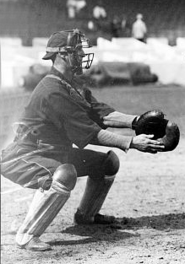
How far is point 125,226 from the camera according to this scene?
4.20 m

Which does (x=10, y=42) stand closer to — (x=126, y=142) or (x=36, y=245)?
(x=126, y=142)

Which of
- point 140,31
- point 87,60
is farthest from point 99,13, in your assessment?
point 87,60

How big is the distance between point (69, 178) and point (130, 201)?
1217mm

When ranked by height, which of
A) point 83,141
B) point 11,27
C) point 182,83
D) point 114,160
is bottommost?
point 182,83

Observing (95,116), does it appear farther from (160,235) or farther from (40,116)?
(160,235)

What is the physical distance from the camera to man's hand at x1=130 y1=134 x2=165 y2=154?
3.54 metres

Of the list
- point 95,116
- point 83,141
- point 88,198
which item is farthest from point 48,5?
point 88,198

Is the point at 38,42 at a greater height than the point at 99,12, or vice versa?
the point at 38,42

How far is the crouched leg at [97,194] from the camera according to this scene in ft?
13.3

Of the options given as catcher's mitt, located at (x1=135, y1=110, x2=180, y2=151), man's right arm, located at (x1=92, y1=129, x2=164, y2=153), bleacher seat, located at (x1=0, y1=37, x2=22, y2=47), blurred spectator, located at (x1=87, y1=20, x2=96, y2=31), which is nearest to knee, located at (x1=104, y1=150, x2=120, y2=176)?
catcher's mitt, located at (x1=135, y1=110, x2=180, y2=151)

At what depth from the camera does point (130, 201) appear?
478 cm

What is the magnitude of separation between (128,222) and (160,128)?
89 centimetres

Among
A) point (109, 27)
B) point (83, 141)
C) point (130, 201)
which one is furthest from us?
point (109, 27)

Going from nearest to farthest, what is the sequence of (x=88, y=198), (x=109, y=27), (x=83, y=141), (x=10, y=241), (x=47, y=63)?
(x=83, y=141), (x=10, y=241), (x=88, y=198), (x=47, y=63), (x=109, y=27)
